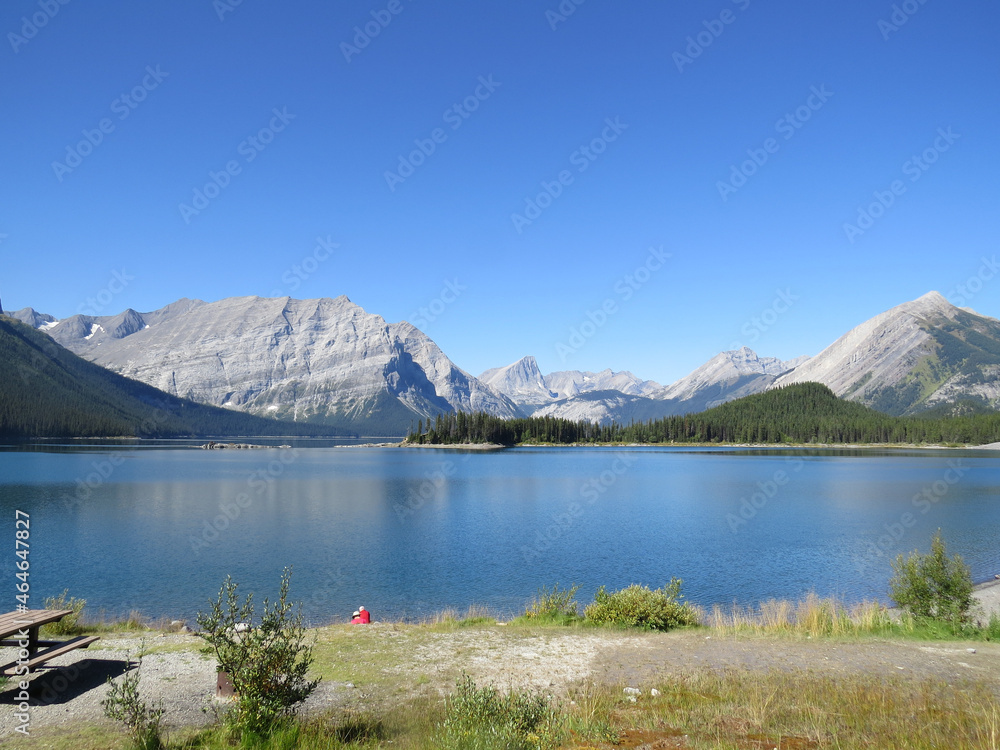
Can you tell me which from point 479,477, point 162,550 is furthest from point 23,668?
point 479,477

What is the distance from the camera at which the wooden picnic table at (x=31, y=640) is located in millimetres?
13312

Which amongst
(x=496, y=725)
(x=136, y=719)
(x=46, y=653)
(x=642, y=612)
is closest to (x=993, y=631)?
(x=642, y=612)

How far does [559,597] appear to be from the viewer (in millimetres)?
25469

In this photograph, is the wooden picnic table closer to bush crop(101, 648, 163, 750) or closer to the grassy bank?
the grassy bank

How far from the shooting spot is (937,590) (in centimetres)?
2281

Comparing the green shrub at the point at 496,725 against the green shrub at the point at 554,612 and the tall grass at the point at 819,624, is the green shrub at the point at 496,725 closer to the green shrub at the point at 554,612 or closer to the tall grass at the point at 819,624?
the green shrub at the point at 554,612

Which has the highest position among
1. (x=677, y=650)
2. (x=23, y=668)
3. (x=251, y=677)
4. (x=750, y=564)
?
(x=251, y=677)

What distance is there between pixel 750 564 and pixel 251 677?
39.3 meters

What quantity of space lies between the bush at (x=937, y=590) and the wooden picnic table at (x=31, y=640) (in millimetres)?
28548

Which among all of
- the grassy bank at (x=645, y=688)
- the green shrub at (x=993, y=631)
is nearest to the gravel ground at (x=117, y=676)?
the grassy bank at (x=645, y=688)

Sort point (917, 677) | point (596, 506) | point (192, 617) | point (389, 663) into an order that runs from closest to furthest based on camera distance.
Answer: point (917, 677) → point (389, 663) → point (192, 617) → point (596, 506)

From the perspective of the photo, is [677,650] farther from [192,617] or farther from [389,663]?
[192,617]

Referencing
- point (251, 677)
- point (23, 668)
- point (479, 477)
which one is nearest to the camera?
point (251, 677)

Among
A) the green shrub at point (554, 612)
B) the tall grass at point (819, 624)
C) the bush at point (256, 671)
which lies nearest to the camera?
the bush at point (256, 671)
